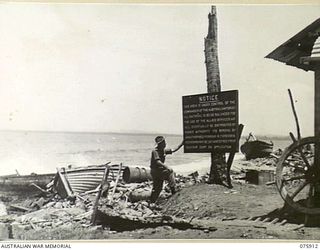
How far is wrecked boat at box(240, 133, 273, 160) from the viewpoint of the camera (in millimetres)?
2000

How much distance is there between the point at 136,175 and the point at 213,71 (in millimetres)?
432

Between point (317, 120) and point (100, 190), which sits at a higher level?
point (317, 120)

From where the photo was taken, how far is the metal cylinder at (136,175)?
79.1 inches

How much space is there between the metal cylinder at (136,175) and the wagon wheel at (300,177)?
436 mm

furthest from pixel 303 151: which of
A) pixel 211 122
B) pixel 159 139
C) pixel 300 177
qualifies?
pixel 159 139

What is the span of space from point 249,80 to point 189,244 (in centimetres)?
58

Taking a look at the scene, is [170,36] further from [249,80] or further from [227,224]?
[227,224]

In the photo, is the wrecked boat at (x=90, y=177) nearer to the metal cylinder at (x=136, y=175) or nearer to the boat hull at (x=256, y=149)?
the metal cylinder at (x=136, y=175)

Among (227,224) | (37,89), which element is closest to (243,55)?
(227,224)

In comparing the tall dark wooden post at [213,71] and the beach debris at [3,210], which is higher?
the tall dark wooden post at [213,71]

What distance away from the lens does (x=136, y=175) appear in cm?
201

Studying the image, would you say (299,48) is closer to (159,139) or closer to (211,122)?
(211,122)

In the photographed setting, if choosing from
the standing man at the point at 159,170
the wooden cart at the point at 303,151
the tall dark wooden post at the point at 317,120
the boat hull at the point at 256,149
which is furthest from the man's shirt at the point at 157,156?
the tall dark wooden post at the point at 317,120

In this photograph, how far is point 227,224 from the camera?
2.00m
